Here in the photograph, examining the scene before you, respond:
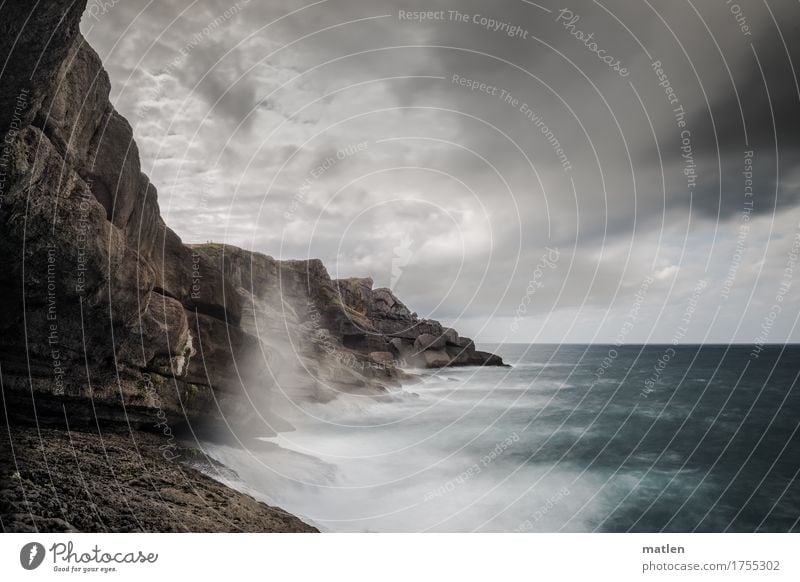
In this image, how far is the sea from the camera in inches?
372

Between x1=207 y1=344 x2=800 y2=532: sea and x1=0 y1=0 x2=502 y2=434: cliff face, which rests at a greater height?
x1=0 y1=0 x2=502 y2=434: cliff face

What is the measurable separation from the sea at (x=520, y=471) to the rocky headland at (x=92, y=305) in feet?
6.68

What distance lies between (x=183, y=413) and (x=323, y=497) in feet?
13.5

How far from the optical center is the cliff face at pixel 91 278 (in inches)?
209

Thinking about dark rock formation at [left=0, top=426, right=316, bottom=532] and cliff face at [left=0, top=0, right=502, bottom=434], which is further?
cliff face at [left=0, top=0, right=502, bottom=434]

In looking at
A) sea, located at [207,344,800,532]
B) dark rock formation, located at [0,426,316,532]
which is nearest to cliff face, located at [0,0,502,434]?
dark rock formation, located at [0,426,316,532]

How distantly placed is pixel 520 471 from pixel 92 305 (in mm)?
12012

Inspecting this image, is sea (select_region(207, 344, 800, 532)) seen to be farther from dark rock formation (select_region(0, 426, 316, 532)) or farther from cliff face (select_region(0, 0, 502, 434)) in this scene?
cliff face (select_region(0, 0, 502, 434))

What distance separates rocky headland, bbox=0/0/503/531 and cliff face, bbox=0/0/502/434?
0.08ft

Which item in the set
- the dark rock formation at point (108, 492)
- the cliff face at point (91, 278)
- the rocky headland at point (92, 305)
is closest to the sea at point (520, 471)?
the dark rock formation at point (108, 492)

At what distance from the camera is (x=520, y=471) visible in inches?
478

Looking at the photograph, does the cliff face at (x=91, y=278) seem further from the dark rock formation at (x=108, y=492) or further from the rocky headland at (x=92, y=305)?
the dark rock formation at (x=108, y=492)

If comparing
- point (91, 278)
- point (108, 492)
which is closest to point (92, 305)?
point (91, 278)
